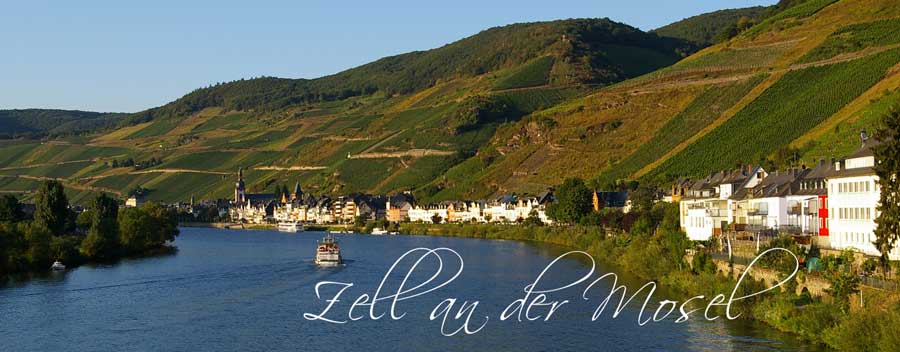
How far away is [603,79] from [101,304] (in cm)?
15213

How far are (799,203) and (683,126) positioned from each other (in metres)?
68.4

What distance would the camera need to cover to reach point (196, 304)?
51.3m

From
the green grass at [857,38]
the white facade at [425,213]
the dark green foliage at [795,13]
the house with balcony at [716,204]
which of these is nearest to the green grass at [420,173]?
the white facade at [425,213]

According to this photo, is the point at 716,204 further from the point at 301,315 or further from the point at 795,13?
the point at 795,13

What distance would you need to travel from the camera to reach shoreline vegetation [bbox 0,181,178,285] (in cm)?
6581

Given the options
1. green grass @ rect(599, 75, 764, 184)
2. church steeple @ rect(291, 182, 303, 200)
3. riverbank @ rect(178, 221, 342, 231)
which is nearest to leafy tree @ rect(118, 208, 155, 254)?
green grass @ rect(599, 75, 764, 184)

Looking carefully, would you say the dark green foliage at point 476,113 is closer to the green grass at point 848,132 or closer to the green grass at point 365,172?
the green grass at point 365,172

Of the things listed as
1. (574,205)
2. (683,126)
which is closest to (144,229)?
(574,205)

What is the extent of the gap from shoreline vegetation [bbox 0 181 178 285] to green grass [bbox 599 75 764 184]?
134ft

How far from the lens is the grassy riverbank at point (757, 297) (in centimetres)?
3038

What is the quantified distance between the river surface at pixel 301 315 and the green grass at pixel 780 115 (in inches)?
968

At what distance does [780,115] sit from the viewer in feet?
324

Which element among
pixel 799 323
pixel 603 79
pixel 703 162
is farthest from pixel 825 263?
pixel 603 79

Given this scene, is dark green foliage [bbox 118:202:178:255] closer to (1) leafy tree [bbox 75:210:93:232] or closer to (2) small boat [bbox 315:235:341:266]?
(1) leafy tree [bbox 75:210:93:232]
